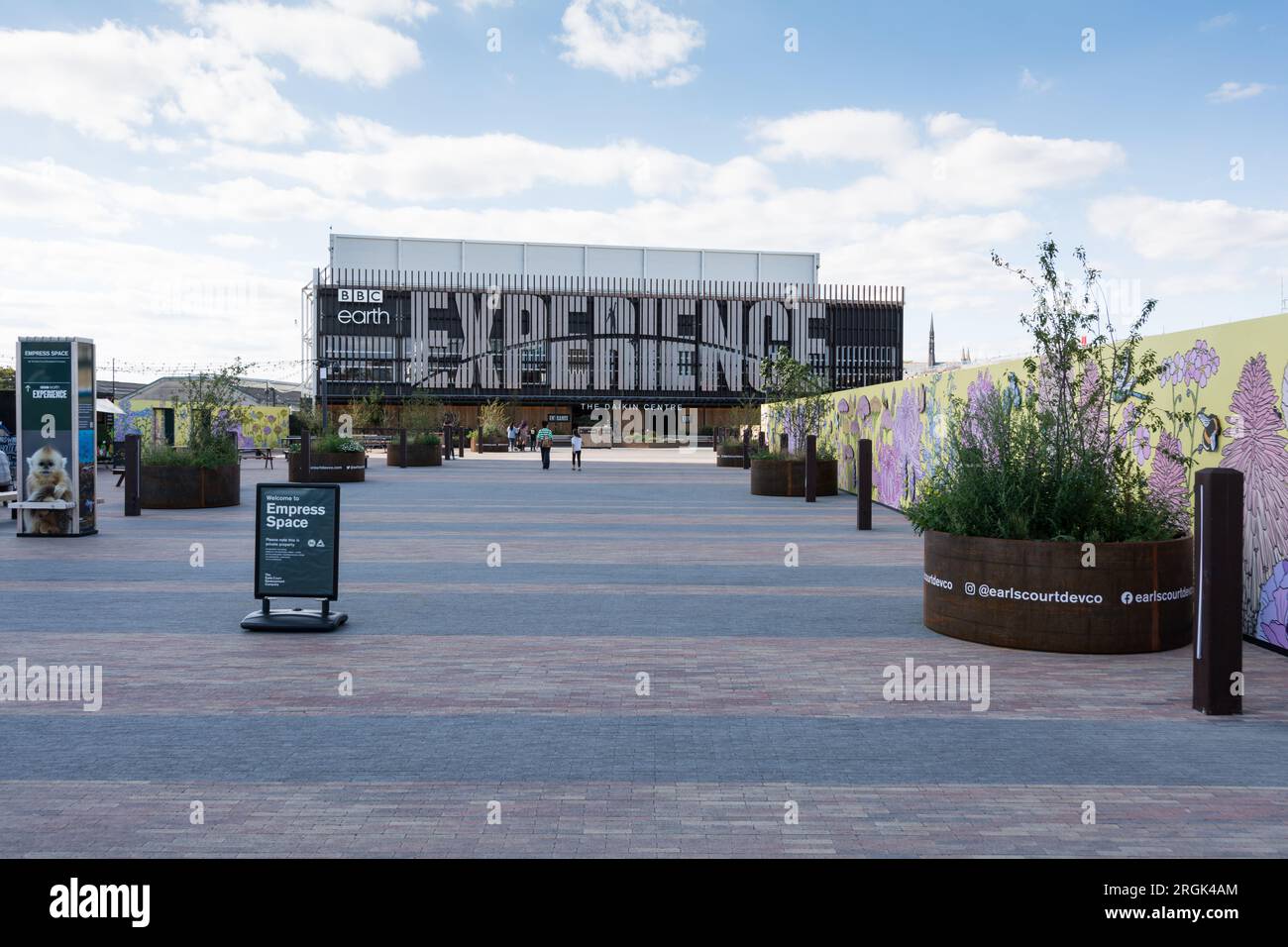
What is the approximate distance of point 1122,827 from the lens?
168 inches

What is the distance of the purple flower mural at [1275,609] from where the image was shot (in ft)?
25.2

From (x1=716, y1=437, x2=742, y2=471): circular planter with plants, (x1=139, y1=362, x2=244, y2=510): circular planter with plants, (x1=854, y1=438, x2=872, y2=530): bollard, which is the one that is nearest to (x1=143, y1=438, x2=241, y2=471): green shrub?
(x1=139, y1=362, x2=244, y2=510): circular planter with plants

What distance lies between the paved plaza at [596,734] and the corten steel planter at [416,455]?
84.3 feet

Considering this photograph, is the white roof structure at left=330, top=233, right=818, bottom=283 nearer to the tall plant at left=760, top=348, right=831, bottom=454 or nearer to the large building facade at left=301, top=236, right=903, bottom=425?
the large building facade at left=301, top=236, right=903, bottom=425

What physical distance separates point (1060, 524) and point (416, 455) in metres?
30.5

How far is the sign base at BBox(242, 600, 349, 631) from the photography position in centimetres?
812

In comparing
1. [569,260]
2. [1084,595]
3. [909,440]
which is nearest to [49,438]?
[1084,595]

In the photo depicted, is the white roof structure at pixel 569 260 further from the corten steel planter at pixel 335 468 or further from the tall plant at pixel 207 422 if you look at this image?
the tall plant at pixel 207 422

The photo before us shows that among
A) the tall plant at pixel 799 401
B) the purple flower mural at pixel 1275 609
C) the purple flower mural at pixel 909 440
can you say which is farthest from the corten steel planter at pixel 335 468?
the purple flower mural at pixel 1275 609

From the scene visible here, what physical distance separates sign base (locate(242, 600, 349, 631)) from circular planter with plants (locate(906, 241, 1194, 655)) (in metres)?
4.64

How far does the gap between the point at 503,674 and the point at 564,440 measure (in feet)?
216
